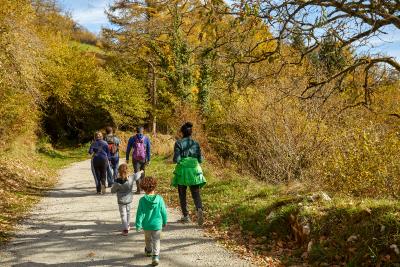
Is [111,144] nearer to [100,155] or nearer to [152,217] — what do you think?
[100,155]

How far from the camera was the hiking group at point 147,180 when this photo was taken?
6.00 m

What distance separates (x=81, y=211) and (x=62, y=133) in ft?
87.3

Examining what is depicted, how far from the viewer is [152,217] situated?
5973 mm

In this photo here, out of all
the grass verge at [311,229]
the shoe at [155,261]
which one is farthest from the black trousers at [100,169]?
the shoe at [155,261]

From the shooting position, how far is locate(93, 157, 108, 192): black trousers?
11688 mm

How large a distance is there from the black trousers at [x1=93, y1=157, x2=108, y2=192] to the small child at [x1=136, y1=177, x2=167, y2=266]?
589 centimetres

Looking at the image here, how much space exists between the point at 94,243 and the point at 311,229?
11.8ft

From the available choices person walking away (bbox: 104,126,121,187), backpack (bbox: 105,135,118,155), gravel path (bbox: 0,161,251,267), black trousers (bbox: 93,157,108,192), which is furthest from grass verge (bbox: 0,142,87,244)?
backpack (bbox: 105,135,118,155)

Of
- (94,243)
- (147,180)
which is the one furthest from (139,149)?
(147,180)

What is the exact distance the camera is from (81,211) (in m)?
9.65

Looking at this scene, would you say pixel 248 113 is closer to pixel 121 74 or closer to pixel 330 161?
pixel 330 161

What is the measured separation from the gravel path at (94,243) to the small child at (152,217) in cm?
29

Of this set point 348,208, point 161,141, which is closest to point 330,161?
point 348,208

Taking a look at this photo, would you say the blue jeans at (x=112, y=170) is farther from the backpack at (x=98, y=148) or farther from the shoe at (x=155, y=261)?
the shoe at (x=155, y=261)
